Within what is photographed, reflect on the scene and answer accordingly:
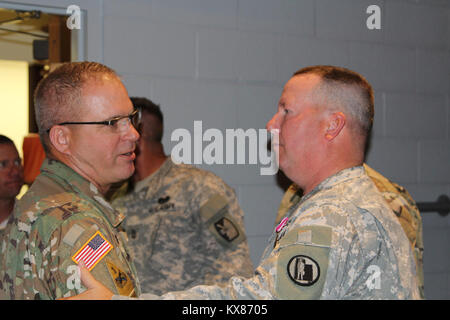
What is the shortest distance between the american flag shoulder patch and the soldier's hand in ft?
0.14

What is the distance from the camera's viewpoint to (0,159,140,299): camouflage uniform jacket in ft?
4.23

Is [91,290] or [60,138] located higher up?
[60,138]

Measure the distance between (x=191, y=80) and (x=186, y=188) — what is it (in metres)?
0.55

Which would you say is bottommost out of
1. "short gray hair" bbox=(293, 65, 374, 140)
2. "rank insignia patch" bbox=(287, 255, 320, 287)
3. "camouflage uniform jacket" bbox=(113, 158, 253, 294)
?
"camouflage uniform jacket" bbox=(113, 158, 253, 294)

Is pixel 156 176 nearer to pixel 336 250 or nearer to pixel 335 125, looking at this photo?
pixel 335 125

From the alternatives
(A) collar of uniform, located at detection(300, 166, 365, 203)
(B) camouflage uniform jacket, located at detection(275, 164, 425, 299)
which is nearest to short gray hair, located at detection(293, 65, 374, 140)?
(A) collar of uniform, located at detection(300, 166, 365, 203)

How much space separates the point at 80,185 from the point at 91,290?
14.8 inches

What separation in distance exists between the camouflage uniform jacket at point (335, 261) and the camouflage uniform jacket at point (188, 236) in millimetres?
1322

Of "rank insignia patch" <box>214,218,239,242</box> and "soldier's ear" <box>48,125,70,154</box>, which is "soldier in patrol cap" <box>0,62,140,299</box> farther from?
"rank insignia patch" <box>214,218,239,242</box>

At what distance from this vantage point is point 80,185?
1.51m

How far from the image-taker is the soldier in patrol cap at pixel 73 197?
1.30m

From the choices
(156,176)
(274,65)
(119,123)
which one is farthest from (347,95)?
(274,65)

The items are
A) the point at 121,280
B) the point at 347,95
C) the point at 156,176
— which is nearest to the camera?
the point at 121,280

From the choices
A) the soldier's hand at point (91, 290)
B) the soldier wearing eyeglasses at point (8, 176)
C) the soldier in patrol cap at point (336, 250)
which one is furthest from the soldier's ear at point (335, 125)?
the soldier wearing eyeglasses at point (8, 176)
